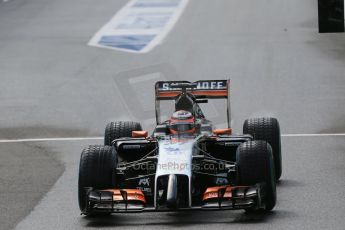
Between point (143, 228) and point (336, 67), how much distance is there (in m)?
17.6

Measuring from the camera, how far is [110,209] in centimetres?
1639

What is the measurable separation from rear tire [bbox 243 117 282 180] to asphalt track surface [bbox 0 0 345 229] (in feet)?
1.43

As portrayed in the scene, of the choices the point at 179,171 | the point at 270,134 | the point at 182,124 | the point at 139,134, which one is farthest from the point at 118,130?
the point at 179,171

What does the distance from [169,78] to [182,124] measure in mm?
14354

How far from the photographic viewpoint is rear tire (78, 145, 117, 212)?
659 inches

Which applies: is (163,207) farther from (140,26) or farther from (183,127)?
(140,26)

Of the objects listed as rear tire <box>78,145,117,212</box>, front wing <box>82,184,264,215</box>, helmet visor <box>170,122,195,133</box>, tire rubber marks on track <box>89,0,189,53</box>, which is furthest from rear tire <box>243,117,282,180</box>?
tire rubber marks on track <box>89,0,189,53</box>

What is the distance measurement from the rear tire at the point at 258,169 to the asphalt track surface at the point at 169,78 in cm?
30

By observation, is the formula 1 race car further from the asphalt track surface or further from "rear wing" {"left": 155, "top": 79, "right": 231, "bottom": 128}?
"rear wing" {"left": 155, "top": 79, "right": 231, "bottom": 128}

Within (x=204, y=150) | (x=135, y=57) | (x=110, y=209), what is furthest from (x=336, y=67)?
(x=110, y=209)

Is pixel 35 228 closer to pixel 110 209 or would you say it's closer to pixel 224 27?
pixel 110 209

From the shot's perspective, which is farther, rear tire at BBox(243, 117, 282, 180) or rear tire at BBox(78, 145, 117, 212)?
rear tire at BBox(243, 117, 282, 180)

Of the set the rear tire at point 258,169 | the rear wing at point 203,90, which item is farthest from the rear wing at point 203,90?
the rear tire at point 258,169

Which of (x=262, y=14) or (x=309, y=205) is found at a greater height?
(x=262, y=14)
